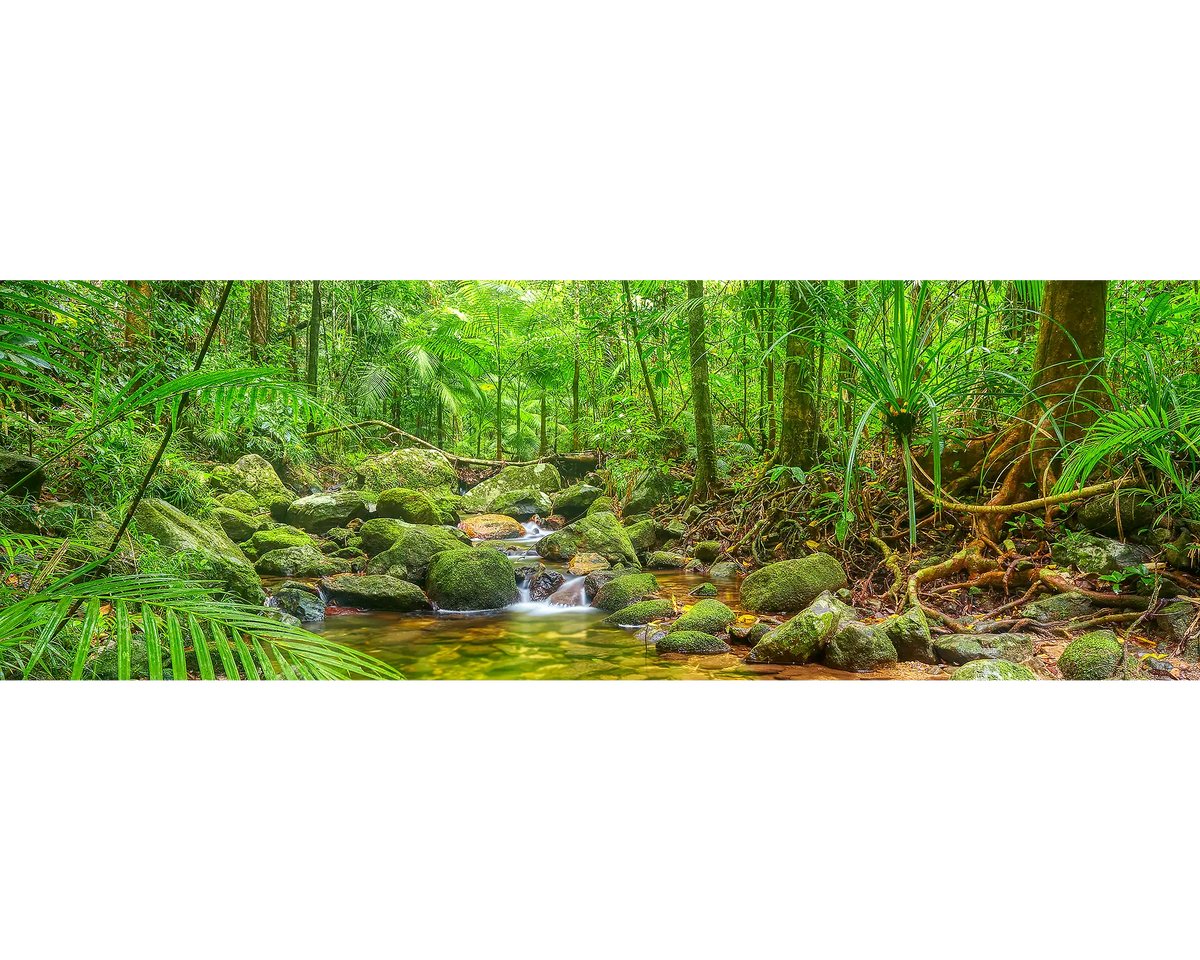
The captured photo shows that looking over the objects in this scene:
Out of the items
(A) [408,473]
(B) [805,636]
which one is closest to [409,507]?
(A) [408,473]

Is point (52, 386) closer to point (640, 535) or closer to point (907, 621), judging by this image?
point (907, 621)

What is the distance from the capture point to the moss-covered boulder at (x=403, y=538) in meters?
3.09

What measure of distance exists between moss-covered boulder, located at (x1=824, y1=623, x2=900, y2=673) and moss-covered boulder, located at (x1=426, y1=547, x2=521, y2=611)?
166 centimetres

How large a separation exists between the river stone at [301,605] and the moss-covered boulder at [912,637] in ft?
7.18

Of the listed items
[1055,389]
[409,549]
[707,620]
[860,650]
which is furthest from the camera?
[409,549]

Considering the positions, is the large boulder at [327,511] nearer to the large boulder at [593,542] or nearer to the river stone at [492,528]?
the river stone at [492,528]

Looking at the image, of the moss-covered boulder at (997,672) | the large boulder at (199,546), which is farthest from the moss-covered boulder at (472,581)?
the moss-covered boulder at (997,672)

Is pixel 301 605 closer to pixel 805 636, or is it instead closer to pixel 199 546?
pixel 199 546

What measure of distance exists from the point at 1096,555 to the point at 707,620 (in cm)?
108

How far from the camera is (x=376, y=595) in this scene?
8.91 feet

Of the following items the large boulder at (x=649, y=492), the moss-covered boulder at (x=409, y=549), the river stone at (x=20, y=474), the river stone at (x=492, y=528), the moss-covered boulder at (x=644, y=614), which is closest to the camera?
the river stone at (x=20, y=474)

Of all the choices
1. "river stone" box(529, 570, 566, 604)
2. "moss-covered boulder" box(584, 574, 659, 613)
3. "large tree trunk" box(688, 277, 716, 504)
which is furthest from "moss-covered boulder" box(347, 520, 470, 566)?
"large tree trunk" box(688, 277, 716, 504)

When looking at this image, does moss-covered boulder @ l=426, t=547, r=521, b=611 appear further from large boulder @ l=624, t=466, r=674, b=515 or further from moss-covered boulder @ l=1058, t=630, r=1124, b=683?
moss-covered boulder @ l=1058, t=630, r=1124, b=683

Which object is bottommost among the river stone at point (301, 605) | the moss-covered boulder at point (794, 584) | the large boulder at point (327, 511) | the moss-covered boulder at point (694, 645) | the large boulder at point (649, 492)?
the moss-covered boulder at point (694, 645)
